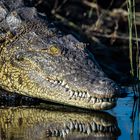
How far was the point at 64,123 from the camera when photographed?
6.14m

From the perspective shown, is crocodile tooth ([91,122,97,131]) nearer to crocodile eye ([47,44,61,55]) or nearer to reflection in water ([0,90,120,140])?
reflection in water ([0,90,120,140])

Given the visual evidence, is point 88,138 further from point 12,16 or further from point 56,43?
point 12,16

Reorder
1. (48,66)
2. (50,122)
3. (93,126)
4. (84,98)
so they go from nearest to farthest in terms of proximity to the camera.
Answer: (93,126), (50,122), (84,98), (48,66)

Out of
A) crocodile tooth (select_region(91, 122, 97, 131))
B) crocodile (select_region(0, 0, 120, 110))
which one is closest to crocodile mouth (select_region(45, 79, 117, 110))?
crocodile (select_region(0, 0, 120, 110))

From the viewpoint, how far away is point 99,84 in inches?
250

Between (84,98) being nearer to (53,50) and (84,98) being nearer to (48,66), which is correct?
(48,66)

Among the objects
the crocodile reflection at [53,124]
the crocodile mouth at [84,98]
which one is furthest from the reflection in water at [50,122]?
the crocodile mouth at [84,98]

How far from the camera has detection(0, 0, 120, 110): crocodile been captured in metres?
6.40

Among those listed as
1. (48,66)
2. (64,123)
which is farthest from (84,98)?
(48,66)

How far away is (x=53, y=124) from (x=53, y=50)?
3.46ft

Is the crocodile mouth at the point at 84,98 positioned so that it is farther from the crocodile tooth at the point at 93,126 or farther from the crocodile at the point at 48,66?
the crocodile tooth at the point at 93,126

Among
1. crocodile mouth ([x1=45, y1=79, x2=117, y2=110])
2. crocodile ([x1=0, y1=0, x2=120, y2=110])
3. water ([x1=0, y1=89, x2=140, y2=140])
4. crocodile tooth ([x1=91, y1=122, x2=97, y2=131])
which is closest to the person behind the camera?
water ([x1=0, y1=89, x2=140, y2=140])

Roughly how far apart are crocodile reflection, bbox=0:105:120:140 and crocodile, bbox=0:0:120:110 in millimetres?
136

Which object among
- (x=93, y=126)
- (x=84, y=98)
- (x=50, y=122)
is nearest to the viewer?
(x=93, y=126)
